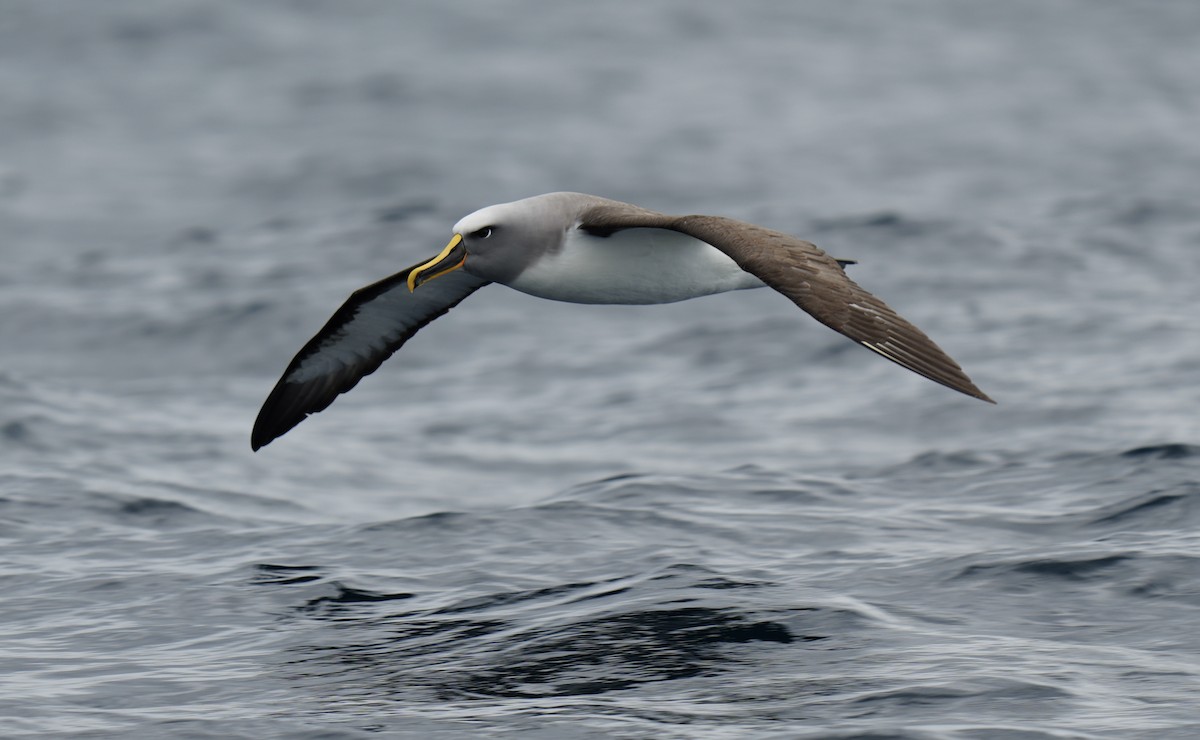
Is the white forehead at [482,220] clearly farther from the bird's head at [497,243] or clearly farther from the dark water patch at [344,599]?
the dark water patch at [344,599]

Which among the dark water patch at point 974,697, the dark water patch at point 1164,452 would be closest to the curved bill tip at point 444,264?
the dark water patch at point 974,697

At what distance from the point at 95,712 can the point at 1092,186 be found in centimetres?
2240

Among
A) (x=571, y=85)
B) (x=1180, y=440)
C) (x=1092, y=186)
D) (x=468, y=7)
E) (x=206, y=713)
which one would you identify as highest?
(x=468, y=7)

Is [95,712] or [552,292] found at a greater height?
[552,292]

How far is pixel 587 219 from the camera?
38.8 feet

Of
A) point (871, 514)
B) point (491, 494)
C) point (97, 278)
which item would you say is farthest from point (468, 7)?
point (871, 514)

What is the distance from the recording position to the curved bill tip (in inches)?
452

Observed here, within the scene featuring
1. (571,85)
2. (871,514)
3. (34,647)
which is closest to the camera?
(34,647)

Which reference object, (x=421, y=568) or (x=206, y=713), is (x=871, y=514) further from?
(x=206, y=713)

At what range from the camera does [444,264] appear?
38.0ft

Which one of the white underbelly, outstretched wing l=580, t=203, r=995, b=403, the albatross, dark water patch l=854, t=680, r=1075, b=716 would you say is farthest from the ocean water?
the white underbelly

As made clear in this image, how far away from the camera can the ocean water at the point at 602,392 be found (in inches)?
388

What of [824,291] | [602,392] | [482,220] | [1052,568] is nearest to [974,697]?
[824,291]

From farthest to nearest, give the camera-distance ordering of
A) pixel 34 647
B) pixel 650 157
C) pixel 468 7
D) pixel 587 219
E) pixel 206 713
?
1. pixel 468 7
2. pixel 650 157
3. pixel 587 219
4. pixel 34 647
5. pixel 206 713
